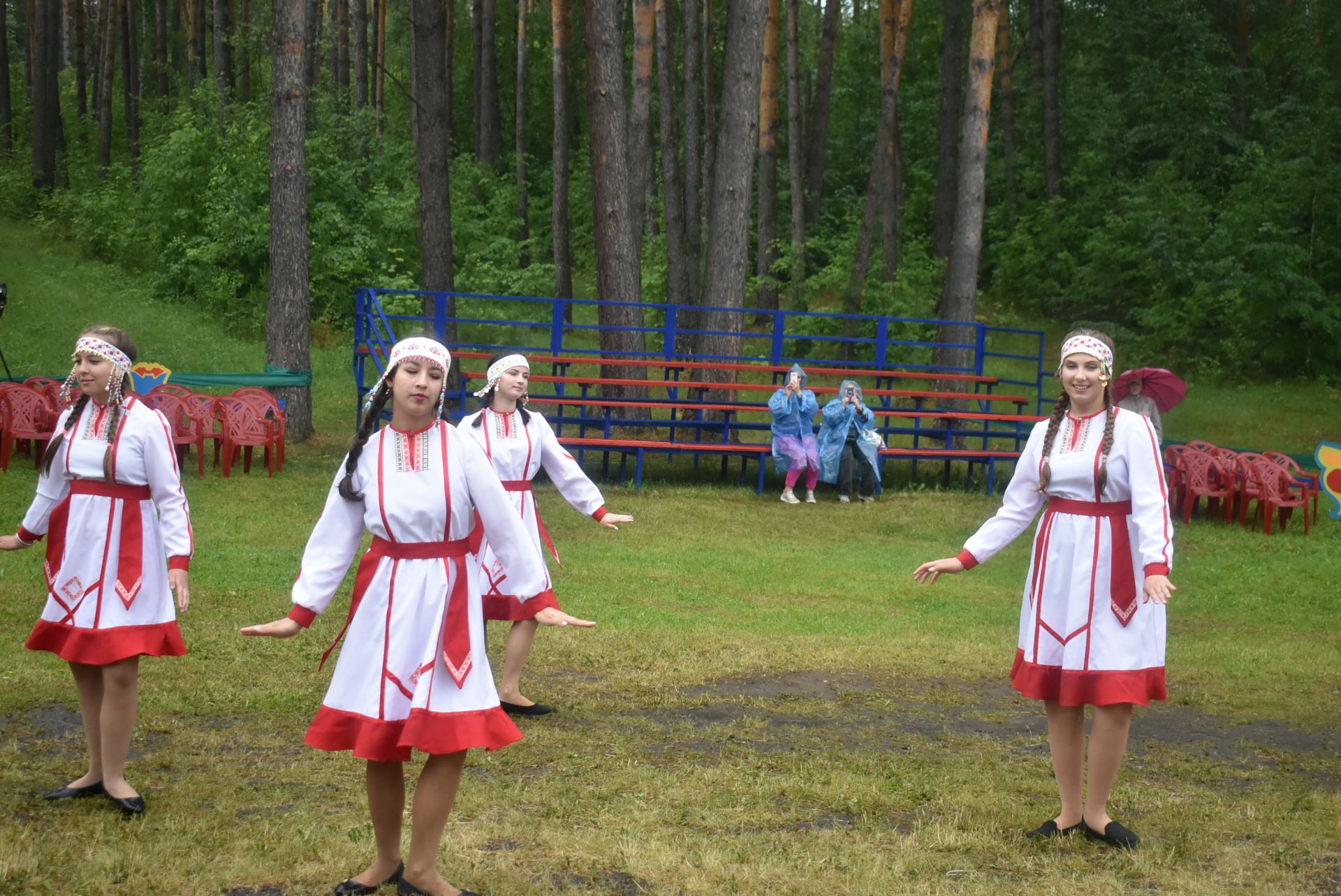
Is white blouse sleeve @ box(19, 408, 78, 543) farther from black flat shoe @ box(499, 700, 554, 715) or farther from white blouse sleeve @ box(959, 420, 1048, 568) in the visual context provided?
white blouse sleeve @ box(959, 420, 1048, 568)

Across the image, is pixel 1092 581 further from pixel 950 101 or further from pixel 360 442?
pixel 950 101

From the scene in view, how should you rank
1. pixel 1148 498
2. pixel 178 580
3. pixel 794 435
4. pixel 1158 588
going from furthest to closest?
pixel 794 435 → pixel 178 580 → pixel 1148 498 → pixel 1158 588

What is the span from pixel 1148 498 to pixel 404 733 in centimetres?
281

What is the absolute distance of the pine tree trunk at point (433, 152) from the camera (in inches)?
781

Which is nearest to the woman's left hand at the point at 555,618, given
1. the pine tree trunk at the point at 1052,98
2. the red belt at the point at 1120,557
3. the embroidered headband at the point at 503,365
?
the red belt at the point at 1120,557

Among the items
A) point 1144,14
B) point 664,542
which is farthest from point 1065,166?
point 664,542

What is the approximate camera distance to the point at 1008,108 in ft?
115

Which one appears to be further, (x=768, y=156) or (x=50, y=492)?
(x=768, y=156)

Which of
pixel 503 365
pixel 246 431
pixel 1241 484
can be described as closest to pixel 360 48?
pixel 246 431

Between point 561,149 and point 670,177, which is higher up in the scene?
point 561,149

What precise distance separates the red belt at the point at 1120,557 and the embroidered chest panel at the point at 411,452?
99.2 inches

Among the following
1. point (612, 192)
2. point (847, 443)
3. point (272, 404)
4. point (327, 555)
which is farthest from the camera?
point (612, 192)

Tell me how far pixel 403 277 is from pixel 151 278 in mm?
5327

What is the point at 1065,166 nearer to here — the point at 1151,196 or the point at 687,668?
the point at 1151,196
